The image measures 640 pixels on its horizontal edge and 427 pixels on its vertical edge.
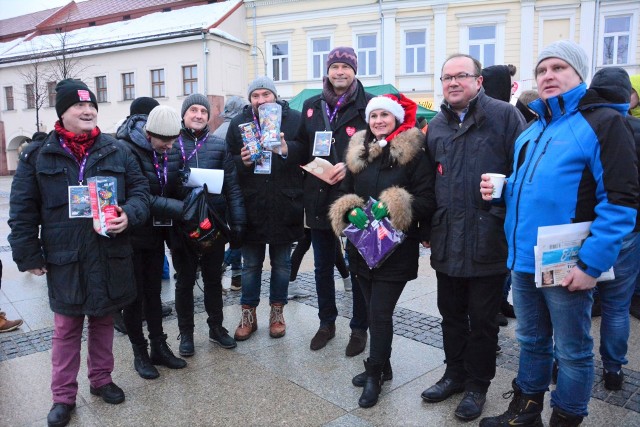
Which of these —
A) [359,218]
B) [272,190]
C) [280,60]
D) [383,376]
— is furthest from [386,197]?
[280,60]

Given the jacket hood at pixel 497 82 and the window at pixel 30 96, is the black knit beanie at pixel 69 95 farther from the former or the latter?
the window at pixel 30 96

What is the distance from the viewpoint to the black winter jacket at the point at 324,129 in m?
3.98

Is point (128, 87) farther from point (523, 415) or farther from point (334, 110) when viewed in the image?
point (523, 415)

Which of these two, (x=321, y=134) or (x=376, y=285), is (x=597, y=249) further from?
(x=321, y=134)

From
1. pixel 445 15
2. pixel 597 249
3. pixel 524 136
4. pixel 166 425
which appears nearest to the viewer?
pixel 597 249

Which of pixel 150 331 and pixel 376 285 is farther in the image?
pixel 150 331

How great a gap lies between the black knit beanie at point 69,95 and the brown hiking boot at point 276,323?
7.49 feet

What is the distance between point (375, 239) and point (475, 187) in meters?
0.66

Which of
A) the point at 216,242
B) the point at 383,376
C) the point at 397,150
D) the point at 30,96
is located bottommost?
the point at 383,376

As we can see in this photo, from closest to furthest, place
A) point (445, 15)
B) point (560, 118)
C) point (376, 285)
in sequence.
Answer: point (560, 118) → point (376, 285) → point (445, 15)

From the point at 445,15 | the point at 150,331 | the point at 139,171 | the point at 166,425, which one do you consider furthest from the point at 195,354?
the point at 445,15

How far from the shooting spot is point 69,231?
3109 mm

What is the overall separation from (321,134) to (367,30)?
20.8 meters

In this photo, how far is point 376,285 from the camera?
3.30m
